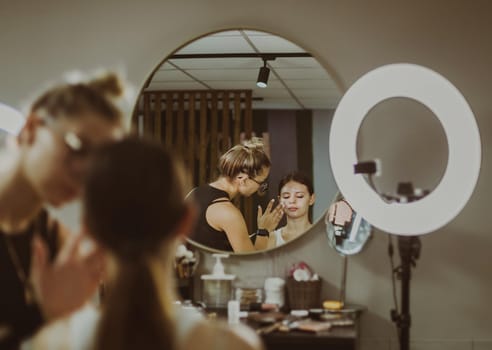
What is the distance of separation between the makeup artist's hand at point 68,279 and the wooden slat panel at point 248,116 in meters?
1.46

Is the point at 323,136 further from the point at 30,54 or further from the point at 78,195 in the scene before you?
the point at 78,195

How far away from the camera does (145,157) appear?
1.21 m

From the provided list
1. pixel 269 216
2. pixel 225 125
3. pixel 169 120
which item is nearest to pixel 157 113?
pixel 169 120

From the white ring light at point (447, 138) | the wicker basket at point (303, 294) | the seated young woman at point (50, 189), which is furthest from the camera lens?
the wicker basket at point (303, 294)

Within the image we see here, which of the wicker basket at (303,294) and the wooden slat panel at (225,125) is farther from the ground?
the wooden slat panel at (225,125)

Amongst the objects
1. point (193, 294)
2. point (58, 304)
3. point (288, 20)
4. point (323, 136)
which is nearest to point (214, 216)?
point (193, 294)

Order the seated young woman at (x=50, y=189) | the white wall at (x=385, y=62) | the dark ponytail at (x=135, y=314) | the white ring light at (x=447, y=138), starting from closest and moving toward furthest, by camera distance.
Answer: the dark ponytail at (x=135, y=314), the seated young woman at (x=50, y=189), the white ring light at (x=447, y=138), the white wall at (x=385, y=62)

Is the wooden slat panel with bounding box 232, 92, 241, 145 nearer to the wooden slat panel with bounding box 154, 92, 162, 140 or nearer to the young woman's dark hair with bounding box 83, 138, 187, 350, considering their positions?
the wooden slat panel with bounding box 154, 92, 162, 140

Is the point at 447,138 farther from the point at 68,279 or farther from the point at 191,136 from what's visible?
the point at 68,279

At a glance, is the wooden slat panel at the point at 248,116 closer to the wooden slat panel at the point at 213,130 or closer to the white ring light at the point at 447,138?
the wooden slat panel at the point at 213,130

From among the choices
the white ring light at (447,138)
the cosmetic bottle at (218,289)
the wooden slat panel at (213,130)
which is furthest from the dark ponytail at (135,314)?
the wooden slat panel at (213,130)

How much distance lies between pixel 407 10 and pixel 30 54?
153 centimetres

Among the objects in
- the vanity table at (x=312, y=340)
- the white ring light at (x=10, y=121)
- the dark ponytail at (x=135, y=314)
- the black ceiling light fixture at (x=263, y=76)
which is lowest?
the vanity table at (x=312, y=340)

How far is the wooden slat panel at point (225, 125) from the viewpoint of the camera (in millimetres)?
2846
